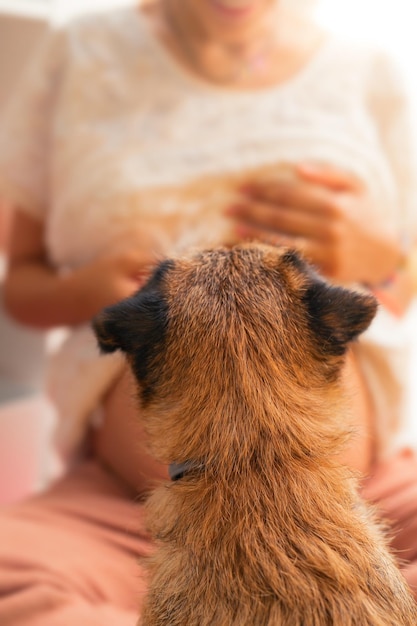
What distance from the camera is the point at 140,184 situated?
0.98m

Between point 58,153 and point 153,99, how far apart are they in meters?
0.18

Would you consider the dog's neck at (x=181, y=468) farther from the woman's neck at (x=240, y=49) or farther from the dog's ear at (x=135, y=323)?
the woman's neck at (x=240, y=49)

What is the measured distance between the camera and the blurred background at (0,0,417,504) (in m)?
1.24

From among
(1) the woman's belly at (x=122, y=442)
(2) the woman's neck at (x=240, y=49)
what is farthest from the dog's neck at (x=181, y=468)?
(2) the woman's neck at (x=240, y=49)

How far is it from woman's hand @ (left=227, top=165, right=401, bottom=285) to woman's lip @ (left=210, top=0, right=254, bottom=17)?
263mm

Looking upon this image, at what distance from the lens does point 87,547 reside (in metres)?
0.74

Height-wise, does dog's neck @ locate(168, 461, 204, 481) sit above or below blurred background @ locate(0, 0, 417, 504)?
below

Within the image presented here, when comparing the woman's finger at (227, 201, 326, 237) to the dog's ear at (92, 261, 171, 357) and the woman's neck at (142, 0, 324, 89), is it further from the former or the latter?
the dog's ear at (92, 261, 171, 357)

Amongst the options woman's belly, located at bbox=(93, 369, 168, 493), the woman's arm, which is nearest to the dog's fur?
woman's belly, located at bbox=(93, 369, 168, 493)

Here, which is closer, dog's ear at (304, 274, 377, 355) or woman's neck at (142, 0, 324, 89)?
dog's ear at (304, 274, 377, 355)

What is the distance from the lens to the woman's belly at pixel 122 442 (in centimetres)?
70

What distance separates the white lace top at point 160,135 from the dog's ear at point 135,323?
15.7 inches

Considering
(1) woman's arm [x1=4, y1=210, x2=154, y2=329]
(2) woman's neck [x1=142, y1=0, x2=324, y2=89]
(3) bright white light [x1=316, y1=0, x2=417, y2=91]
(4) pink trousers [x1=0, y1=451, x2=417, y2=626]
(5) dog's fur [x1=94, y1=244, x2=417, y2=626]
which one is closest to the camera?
(5) dog's fur [x1=94, y1=244, x2=417, y2=626]

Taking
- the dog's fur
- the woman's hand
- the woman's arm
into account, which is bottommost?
the dog's fur
